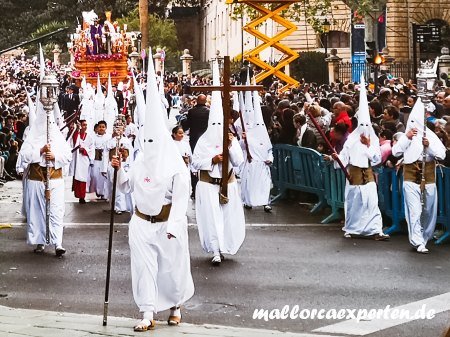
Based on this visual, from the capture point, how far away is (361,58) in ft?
102

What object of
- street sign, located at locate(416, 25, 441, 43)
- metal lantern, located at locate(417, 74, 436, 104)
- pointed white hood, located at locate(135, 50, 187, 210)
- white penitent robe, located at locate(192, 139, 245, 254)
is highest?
street sign, located at locate(416, 25, 441, 43)

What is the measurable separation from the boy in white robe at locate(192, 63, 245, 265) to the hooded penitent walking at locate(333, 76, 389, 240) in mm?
2177

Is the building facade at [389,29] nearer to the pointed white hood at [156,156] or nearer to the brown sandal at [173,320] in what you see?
the pointed white hood at [156,156]

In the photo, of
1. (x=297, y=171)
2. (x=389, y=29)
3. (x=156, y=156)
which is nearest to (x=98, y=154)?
(x=297, y=171)

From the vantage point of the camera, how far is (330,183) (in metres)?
18.1

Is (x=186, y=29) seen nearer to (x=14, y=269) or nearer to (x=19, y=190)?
(x=19, y=190)

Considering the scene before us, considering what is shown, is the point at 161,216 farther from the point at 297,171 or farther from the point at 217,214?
the point at 297,171

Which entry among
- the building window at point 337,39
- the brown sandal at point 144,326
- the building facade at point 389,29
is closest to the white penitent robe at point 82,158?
the brown sandal at point 144,326

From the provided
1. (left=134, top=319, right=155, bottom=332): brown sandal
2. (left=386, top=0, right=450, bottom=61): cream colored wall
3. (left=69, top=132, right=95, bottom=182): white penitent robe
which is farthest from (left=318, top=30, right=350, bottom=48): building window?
(left=134, top=319, right=155, bottom=332): brown sandal

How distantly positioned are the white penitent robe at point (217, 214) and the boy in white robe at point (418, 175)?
219cm

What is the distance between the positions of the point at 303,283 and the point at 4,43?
78.2m

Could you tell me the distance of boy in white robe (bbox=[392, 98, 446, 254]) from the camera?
14.5 metres

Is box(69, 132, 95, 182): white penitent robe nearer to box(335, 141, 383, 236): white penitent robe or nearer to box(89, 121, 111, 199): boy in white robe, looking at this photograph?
box(89, 121, 111, 199): boy in white robe

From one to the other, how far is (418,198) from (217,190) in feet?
8.59
